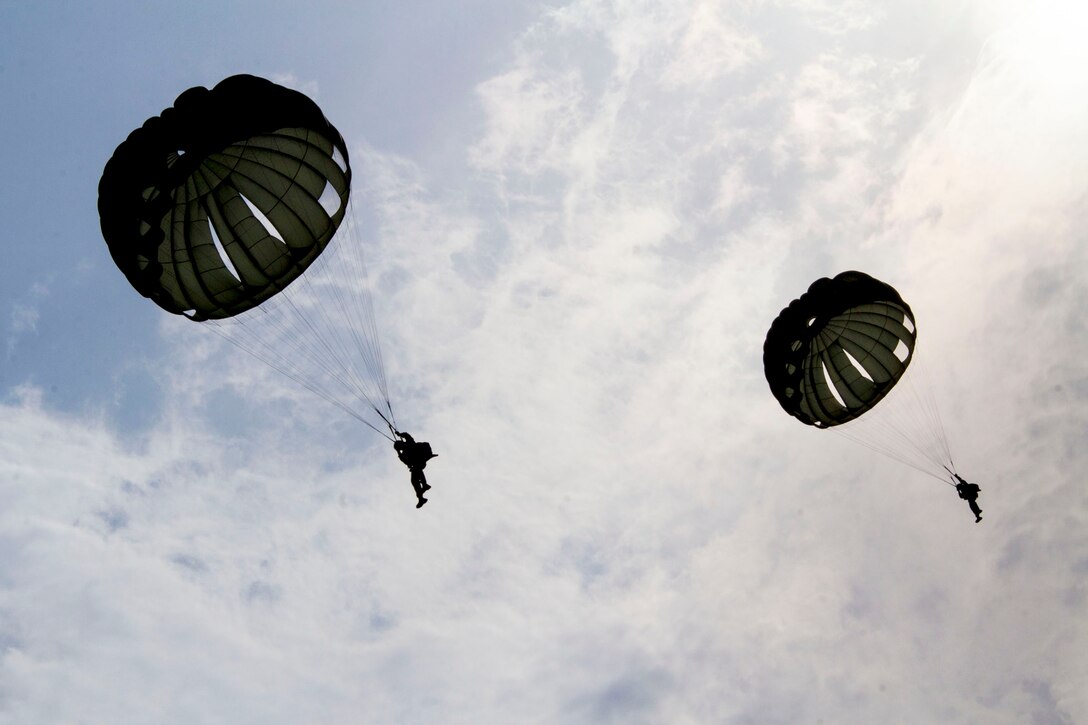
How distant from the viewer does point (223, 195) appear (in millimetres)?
18141

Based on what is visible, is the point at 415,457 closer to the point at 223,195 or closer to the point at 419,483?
the point at 419,483

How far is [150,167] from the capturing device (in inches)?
671

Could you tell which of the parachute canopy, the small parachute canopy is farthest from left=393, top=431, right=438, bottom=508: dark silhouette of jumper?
the small parachute canopy

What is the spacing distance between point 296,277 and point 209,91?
405 centimetres

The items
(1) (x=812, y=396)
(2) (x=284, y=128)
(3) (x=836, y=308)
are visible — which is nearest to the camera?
(2) (x=284, y=128)

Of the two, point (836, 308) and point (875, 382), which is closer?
point (836, 308)

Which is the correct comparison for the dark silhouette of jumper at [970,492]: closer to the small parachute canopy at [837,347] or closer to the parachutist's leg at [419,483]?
the small parachute canopy at [837,347]

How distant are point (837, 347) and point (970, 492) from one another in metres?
5.24

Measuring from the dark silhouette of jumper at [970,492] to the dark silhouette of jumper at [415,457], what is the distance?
48.1 ft

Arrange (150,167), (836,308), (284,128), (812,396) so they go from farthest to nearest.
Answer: (812,396)
(836,308)
(284,128)
(150,167)

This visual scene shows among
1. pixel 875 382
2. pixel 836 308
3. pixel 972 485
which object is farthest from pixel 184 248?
pixel 972 485

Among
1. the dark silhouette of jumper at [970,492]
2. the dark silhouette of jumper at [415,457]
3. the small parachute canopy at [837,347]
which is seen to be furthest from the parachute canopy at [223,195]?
the dark silhouette of jumper at [970,492]

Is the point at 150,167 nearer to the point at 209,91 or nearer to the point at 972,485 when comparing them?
the point at 209,91

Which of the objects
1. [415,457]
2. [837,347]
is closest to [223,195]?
[415,457]
